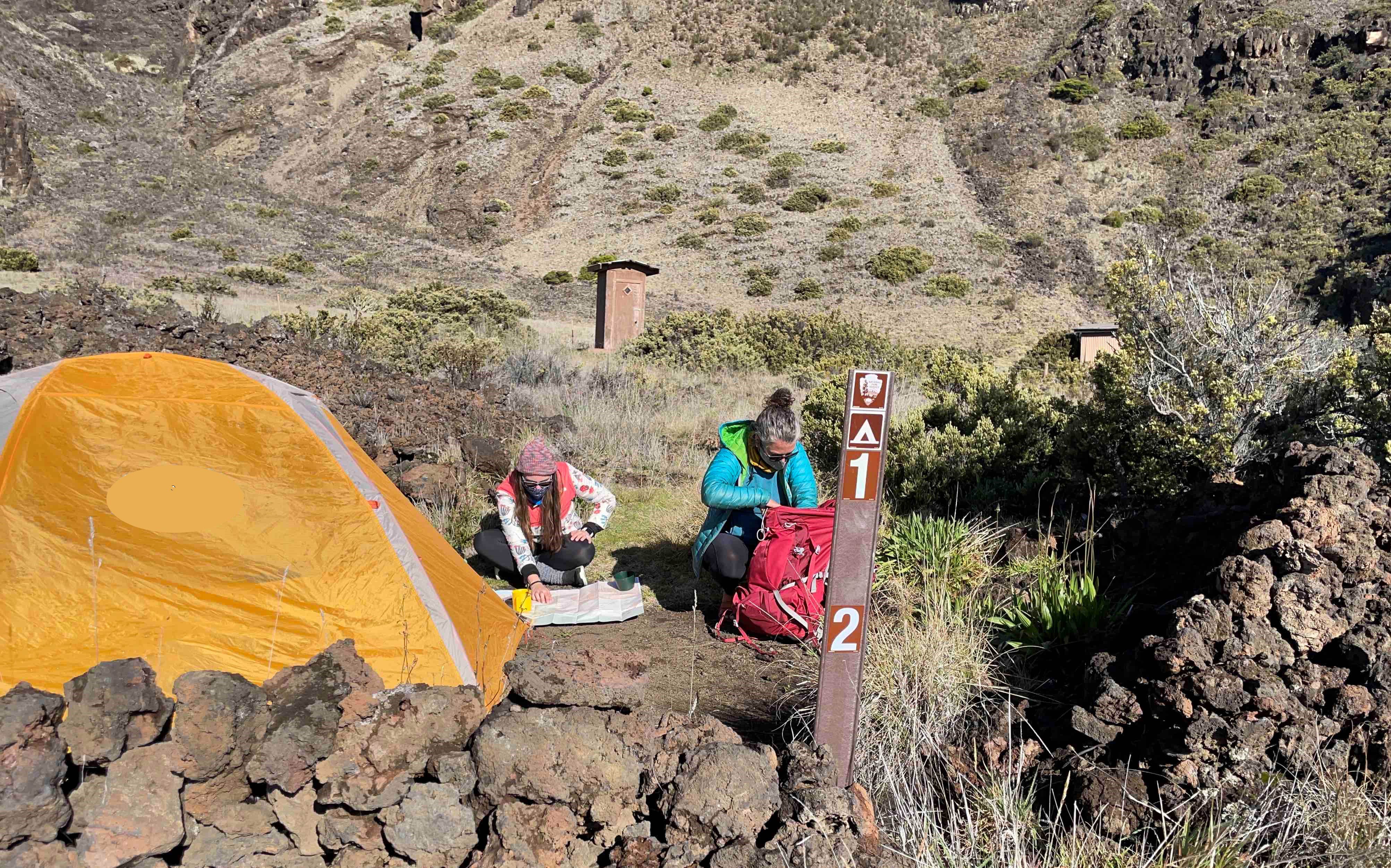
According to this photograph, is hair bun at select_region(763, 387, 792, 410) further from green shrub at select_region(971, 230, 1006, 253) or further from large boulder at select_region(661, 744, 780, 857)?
green shrub at select_region(971, 230, 1006, 253)

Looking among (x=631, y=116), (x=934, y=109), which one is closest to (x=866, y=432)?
(x=631, y=116)

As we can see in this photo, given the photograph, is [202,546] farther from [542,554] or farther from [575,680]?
[542,554]

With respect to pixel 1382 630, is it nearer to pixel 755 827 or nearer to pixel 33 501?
pixel 755 827

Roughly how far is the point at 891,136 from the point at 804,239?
10.9 meters

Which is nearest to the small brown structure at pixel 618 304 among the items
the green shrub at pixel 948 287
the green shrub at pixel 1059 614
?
Result: the green shrub at pixel 948 287

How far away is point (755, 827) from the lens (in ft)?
7.25

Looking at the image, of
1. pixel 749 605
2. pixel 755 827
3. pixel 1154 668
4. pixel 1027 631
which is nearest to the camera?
pixel 755 827

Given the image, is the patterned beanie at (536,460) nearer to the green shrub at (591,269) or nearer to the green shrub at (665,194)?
the green shrub at (591,269)

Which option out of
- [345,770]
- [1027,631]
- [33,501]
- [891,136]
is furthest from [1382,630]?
[891,136]

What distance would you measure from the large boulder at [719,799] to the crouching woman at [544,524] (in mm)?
2499

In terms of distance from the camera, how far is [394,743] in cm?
232

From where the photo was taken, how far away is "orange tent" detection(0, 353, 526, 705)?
3.17 metres

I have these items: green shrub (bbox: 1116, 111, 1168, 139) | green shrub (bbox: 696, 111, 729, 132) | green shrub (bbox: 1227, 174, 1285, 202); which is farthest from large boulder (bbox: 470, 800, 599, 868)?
green shrub (bbox: 1116, 111, 1168, 139)

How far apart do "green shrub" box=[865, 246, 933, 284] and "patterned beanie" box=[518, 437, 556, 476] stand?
2152cm
